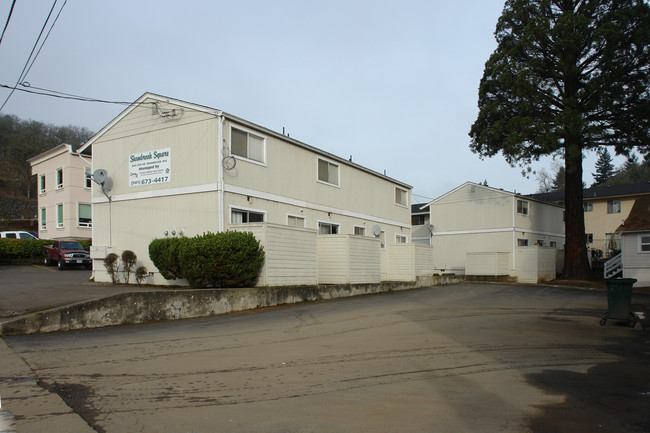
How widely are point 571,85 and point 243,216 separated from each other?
21272mm

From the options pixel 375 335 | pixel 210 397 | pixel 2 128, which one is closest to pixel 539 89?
pixel 375 335

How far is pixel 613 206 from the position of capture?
1966 inches

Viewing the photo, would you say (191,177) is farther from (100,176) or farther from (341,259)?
(341,259)

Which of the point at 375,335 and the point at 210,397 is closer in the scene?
the point at 210,397

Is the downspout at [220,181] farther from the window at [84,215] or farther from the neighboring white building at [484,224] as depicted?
the window at [84,215]

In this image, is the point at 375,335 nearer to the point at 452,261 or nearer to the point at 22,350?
the point at 22,350

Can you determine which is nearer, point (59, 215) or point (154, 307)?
point (154, 307)

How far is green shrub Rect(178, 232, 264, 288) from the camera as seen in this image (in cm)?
1424

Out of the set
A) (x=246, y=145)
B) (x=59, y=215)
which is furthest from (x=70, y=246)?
(x=246, y=145)

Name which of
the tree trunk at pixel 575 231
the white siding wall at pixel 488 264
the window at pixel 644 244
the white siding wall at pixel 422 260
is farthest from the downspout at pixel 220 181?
the window at pixel 644 244

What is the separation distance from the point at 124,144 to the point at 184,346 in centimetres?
1312

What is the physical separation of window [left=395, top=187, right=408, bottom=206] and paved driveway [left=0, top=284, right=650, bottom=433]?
18.0 m

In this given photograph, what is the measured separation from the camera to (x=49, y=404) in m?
5.53

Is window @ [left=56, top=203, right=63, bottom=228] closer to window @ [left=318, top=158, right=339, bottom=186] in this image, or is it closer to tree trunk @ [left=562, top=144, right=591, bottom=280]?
window @ [left=318, top=158, right=339, bottom=186]
